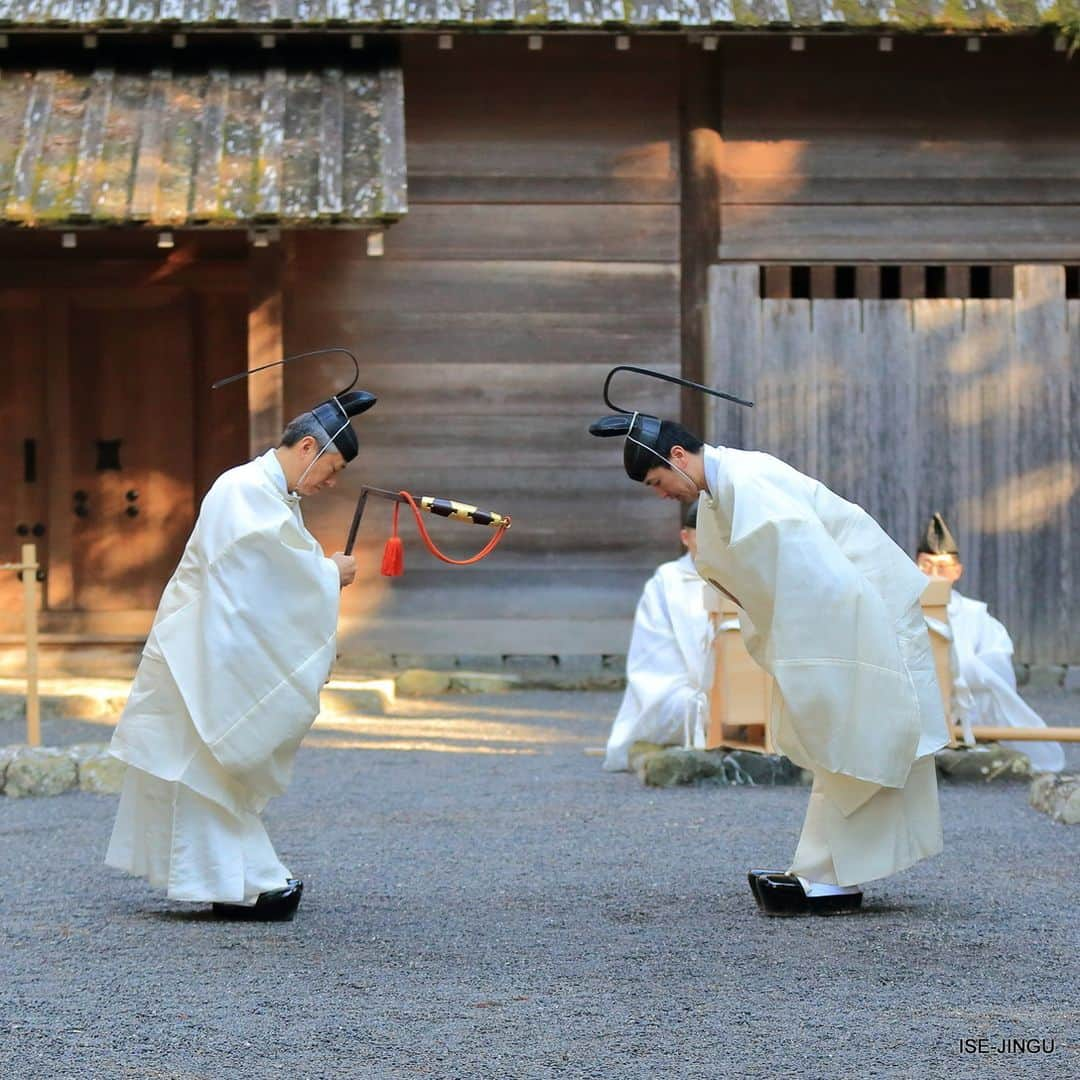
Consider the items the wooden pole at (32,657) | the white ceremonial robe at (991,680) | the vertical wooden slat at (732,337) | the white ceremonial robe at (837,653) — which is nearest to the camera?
the white ceremonial robe at (837,653)

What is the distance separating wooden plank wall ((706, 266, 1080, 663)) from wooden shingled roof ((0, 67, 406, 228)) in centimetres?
248

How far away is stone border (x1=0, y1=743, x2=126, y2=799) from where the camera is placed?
311 inches

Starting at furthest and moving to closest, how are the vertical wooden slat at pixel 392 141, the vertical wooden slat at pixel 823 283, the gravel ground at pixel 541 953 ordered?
the vertical wooden slat at pixel 823 283, the vertical wooden slat at pixel 392 141, the gravel ground at pixel 541 953

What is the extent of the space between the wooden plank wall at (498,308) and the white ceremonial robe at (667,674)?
2641 mm

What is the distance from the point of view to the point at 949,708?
8.12 metres

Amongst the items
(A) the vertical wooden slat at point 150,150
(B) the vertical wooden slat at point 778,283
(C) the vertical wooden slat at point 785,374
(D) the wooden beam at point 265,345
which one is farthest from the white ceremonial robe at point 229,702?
(B) the vertical wooden slat at point 778,283

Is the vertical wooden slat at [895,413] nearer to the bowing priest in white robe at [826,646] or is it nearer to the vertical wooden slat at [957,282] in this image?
the vertical wooden slat at [957,282]

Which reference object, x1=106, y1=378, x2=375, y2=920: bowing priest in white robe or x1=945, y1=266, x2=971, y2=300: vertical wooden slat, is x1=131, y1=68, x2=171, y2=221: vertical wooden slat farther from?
x1=945, y1=266, x2=971, y2=300: vertical wooden slat

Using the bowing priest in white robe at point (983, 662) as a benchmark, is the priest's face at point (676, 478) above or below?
above

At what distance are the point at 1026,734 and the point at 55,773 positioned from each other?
4.14m

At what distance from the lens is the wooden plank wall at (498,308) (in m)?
11.4

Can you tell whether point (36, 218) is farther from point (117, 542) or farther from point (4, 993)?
point (4, 993)

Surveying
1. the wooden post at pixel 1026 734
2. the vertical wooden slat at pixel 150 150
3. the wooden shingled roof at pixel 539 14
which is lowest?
the wooden post at pixel 1026 734

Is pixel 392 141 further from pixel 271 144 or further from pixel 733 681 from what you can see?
pixel 733 681
